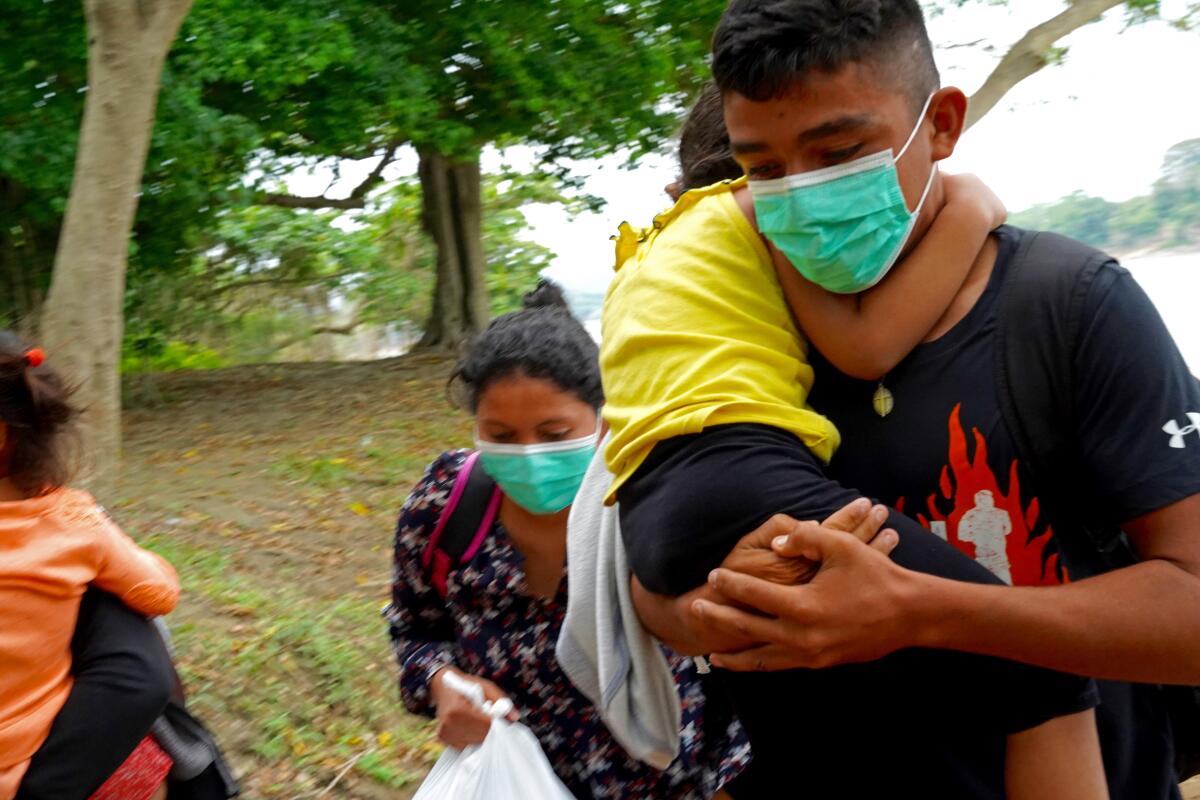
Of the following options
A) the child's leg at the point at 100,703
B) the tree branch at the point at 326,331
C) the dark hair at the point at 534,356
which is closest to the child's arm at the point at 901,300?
the dark hair at the point at 534,356

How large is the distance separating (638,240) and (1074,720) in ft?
2.81

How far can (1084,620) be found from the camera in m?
1.33

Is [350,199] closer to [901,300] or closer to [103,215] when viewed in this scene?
[103,215]

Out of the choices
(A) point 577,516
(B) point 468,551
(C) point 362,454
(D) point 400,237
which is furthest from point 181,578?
(D) point 400,237

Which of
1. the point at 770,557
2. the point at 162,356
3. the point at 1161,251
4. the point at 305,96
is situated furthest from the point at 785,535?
the point at 162,356

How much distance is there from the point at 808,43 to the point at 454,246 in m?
11.8

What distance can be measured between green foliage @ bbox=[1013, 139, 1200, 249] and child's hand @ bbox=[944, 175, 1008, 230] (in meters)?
1.58

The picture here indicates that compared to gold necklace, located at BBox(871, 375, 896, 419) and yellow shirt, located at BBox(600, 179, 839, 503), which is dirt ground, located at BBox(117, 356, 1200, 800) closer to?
yellow shirt, located at BBox(600, 179, 839, 503)

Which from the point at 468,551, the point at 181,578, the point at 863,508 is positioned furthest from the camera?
the point at 181,578

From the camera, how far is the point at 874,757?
63.1 inches

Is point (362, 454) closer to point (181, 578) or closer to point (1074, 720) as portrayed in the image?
point (181, 578)

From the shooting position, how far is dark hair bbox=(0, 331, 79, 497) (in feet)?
8.98

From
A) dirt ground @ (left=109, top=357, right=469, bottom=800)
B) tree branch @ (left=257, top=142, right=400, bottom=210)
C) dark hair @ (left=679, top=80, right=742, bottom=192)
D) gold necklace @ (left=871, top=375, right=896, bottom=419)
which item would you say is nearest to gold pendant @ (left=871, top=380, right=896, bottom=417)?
gold necklace @ (left=871, top=375, right=896, bottom=419)

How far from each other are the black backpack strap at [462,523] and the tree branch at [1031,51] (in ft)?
35.8
